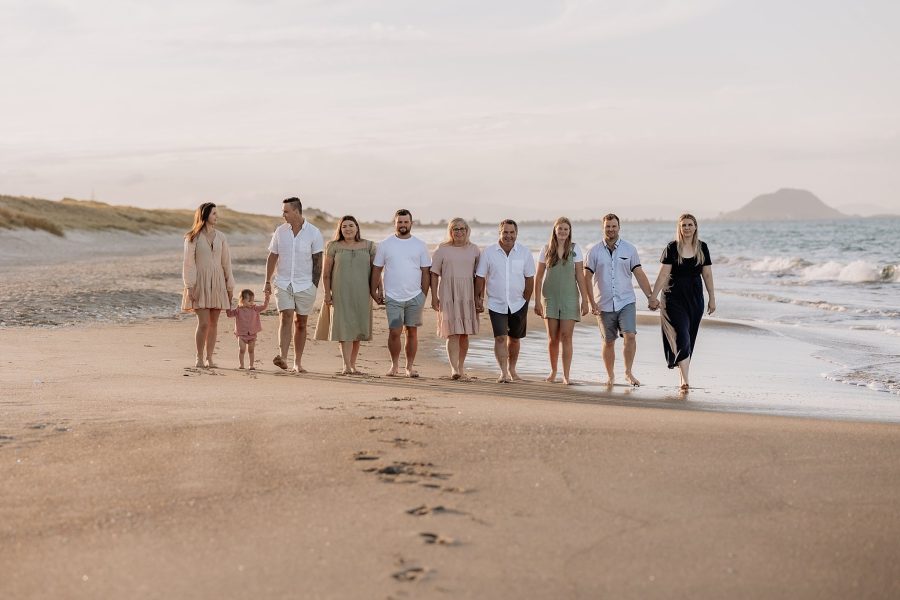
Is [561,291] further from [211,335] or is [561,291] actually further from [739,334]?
[739,334]

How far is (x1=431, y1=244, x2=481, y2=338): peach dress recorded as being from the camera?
976 centimetres

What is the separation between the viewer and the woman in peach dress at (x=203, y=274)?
975cm

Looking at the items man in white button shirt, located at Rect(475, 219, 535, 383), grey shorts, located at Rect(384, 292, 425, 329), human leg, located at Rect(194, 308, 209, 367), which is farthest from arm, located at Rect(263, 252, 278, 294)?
man in white button shirt, located at Rect(475, 219, 535, 383)

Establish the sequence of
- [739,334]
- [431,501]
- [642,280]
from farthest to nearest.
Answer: [739,334], [642,280], [431,501]

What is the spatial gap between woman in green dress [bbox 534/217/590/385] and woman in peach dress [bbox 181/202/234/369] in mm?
Answer: 3328

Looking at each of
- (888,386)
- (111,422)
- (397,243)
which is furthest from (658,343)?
(111,422)

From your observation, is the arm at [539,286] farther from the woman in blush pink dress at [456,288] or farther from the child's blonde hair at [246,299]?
the child's blonde hair at [246,299]

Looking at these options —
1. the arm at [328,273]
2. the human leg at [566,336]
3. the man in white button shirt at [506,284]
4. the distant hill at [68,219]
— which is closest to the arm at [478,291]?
the man in white button shirt at [506,284]

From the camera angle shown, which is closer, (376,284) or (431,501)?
(431,501)

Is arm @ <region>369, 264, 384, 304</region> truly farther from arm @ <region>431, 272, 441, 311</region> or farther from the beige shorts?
the beige shorts

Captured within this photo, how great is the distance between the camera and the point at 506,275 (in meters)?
9.80

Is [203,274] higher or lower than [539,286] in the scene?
higher

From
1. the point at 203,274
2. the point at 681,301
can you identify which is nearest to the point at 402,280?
the point at 203,274

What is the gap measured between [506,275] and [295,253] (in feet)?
7.27
